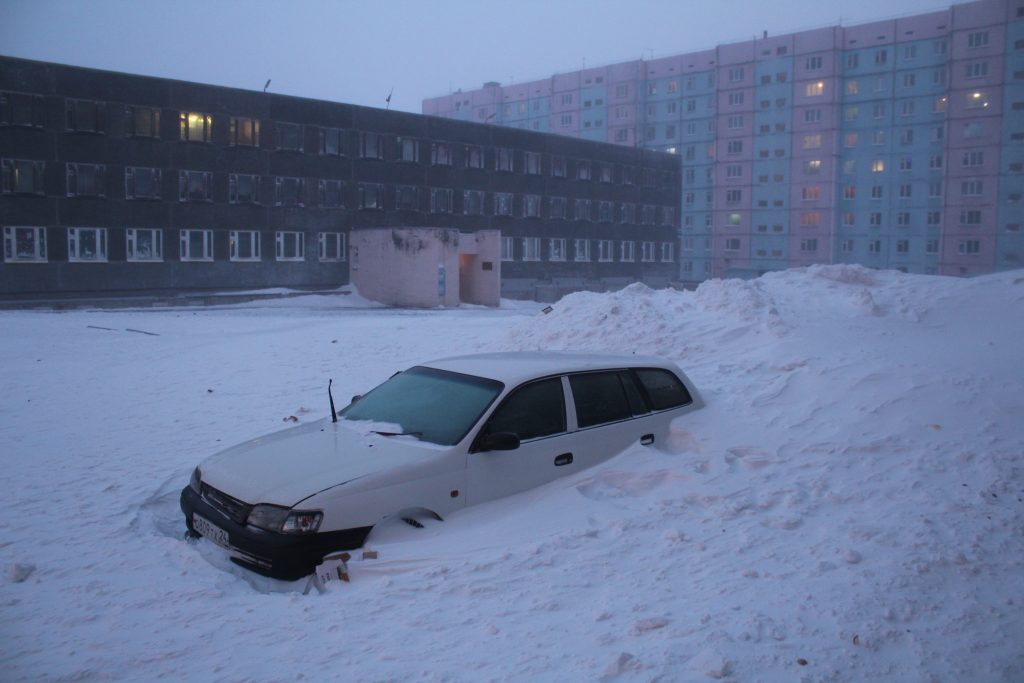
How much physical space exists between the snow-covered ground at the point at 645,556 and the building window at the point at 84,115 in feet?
101

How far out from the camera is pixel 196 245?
4056 centimetres

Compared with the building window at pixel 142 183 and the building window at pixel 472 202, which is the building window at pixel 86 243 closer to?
the building window at pixel 142 183

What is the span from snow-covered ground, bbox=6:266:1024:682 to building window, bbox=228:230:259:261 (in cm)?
3257

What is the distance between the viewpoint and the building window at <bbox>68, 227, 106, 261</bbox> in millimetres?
36750

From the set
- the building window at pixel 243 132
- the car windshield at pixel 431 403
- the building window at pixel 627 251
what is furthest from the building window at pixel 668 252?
the car windshield at pixel 431 403

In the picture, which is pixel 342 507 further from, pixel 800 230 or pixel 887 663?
pixel 800 230

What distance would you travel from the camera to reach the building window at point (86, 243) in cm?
3675

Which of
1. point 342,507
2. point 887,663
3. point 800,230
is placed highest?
point 800,230

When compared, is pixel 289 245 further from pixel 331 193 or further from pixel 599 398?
pixel 599 398

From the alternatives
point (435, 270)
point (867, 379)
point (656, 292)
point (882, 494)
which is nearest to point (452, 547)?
point (882, 494)

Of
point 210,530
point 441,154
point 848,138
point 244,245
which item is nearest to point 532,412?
point 210,530

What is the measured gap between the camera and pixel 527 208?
56781mm

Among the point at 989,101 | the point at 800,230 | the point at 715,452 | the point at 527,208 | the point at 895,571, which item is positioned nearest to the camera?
the point at 895,571

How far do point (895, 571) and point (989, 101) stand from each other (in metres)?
81.2
